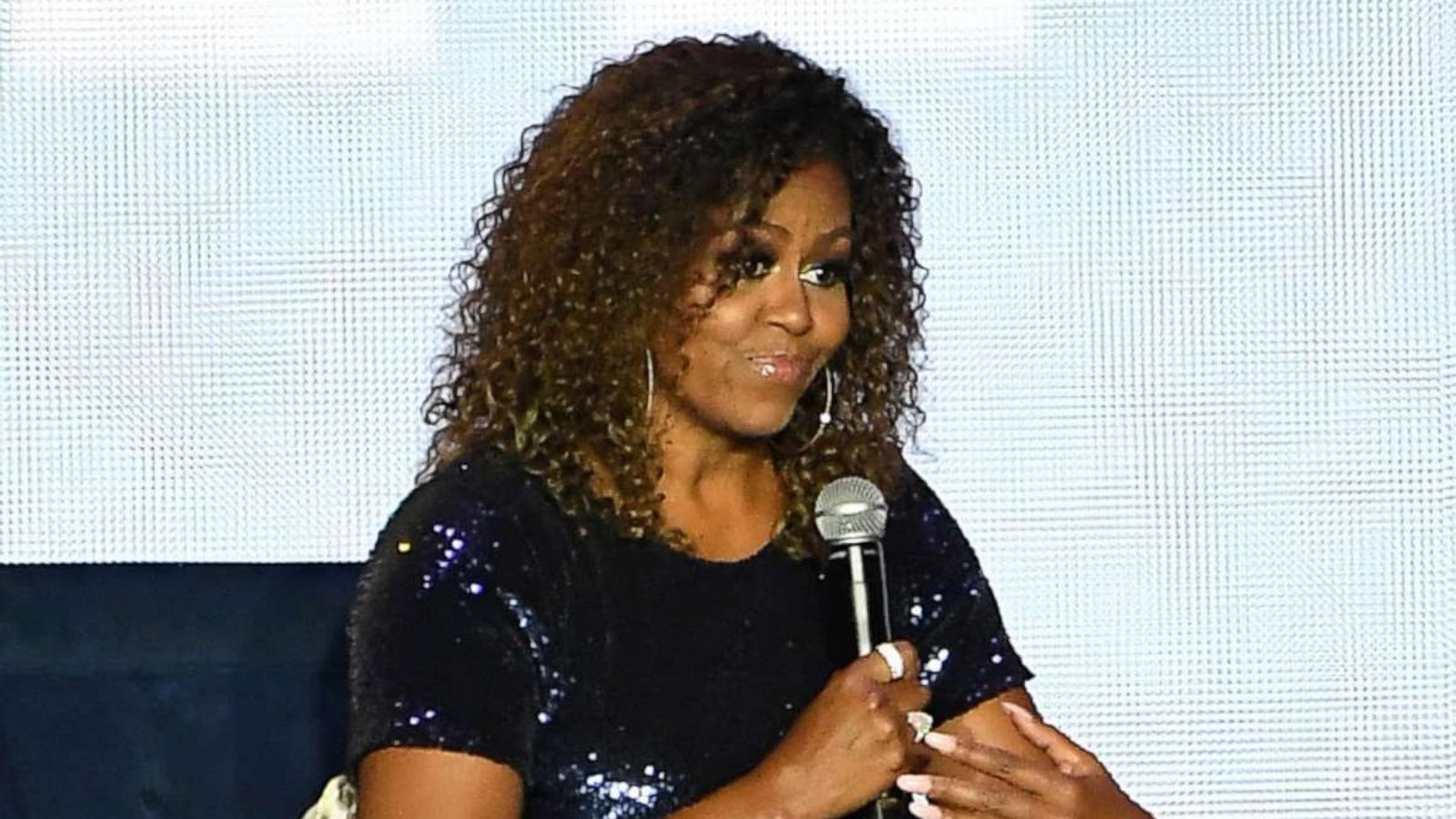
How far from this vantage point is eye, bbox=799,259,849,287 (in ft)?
5.73

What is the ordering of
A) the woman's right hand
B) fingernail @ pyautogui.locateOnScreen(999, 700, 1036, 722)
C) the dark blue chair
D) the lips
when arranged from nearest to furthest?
the woman's right hand < the lips < fingernail @ pyautogui.locateOnScreen(999, 700, 1036, 722) < the dark blue chair

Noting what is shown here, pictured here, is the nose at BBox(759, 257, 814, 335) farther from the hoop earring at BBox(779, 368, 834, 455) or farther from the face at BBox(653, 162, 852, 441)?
the hoop earring at BBox(779, 368, 834, 455)

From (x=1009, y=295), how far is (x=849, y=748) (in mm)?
812

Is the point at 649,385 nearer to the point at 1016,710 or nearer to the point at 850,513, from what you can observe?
the point at 850,513

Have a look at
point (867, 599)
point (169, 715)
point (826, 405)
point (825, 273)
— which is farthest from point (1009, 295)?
point (169, 715)

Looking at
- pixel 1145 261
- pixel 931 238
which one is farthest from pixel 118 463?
pixel 1145 261

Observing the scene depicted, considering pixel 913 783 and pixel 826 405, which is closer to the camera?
pixel 913 783

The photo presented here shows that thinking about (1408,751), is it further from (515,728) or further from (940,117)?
(515,728)

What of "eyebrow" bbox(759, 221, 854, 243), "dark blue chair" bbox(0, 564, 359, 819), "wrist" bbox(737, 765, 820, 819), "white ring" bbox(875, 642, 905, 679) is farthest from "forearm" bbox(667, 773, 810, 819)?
"dark blue chair" bbox(0, 564, 359, 819)

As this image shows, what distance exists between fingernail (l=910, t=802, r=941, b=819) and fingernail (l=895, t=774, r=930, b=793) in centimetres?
2

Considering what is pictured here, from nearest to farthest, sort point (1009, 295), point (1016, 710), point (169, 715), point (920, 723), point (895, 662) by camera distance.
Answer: point (895, 662), point (920, 723), point (1016, 710), point (169, 715), point (1009, 295)

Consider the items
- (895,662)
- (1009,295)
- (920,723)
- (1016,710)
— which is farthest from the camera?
(1009,295)

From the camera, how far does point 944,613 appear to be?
1.87 metres

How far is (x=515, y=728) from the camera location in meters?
1.66
